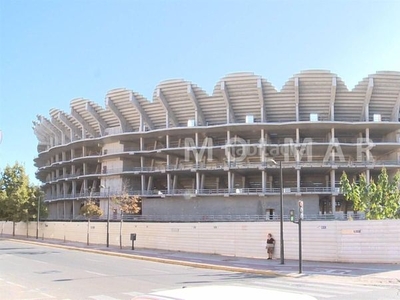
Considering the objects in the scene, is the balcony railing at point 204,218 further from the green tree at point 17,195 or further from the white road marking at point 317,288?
the white road marking at point 317,288

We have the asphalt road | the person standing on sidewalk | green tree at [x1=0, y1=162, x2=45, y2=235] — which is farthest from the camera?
green tree at [x1=0, y1=162, x2=45, y2=235]

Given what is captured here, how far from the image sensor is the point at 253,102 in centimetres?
5562

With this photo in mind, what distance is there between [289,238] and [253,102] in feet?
100

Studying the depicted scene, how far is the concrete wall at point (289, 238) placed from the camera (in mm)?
24734

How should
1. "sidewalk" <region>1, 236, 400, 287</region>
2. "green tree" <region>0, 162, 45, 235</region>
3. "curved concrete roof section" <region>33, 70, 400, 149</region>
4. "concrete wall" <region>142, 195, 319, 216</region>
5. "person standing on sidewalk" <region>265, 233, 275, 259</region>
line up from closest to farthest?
"sidewalk" <region>1, 236, 400, 287</region> < "person standing on sidewalk" <region>265, 233, 275, 259</region> < "curved concrete roof section" <region>33, 70, 400, 149</region> < "green tree" <region>0, 162, 45, 235</region> < "concrete wall" <region>142, 195, 319, 216</region>

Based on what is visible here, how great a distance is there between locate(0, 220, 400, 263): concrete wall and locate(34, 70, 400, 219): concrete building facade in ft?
54.0

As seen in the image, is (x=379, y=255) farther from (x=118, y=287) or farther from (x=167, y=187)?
(x=167, y=187)

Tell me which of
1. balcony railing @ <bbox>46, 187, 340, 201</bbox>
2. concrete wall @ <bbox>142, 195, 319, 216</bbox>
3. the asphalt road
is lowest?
the asphalt road

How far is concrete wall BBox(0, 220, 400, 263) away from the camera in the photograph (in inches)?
974

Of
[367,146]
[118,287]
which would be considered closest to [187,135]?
[367,146]

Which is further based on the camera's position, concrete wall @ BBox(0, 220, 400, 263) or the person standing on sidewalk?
the person standing on sidewalk

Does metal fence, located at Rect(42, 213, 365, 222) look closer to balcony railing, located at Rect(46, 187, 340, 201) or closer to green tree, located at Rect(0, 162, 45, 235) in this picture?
balcony railing, located at Rect(46, 187, 340, 201)

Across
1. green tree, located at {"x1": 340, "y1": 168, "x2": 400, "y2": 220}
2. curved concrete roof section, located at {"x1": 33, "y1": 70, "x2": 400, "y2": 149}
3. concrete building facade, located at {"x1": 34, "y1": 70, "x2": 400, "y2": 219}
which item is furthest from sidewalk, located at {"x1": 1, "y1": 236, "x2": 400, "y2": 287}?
curved concrete roof section, located at {"x1": 33, "y1": 70, "x2": 400, "y2": 149}

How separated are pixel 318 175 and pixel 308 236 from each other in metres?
35.8
